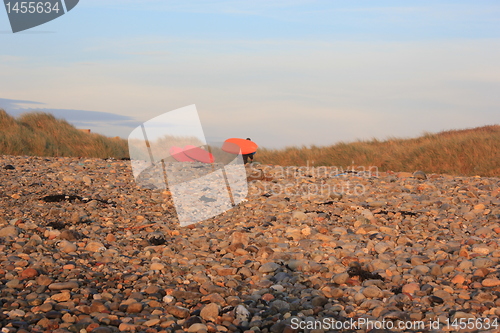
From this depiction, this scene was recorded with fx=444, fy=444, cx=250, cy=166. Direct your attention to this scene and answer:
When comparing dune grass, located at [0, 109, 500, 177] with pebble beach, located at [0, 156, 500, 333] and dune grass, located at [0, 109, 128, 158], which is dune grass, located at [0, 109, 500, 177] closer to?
dune grass, located at [0, 109, 128, 158]

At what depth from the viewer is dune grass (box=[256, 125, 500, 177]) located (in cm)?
1371

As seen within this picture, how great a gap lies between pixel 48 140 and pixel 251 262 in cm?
1327

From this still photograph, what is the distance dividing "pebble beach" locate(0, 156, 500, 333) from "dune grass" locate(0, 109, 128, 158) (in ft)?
20.2

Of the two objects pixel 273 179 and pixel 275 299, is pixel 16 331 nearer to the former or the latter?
pixel 275 299

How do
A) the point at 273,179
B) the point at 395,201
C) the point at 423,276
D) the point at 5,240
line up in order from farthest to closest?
the point at 273,179, the point at 395,201, the point at 5,240, the point at 423,276

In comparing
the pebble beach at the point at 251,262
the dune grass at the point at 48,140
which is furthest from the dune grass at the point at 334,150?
the pebble beach at the point at 251,262

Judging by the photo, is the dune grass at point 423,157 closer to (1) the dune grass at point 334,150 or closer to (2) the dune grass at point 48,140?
(1) the dune grass at point 334,150

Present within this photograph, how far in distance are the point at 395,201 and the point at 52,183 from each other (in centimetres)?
710

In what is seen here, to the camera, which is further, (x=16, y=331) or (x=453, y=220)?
(x=453, y=220)

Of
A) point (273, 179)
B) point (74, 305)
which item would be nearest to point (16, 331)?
point (74, 305)

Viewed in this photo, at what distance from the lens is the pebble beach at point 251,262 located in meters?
3.86

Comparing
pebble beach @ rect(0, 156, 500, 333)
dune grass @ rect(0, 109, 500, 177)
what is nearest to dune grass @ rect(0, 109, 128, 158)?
dune grass @ rect(0, 109, 500, 177)

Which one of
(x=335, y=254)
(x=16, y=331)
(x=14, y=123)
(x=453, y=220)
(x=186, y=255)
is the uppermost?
(x=14, y=123)

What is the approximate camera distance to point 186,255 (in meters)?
5.61
